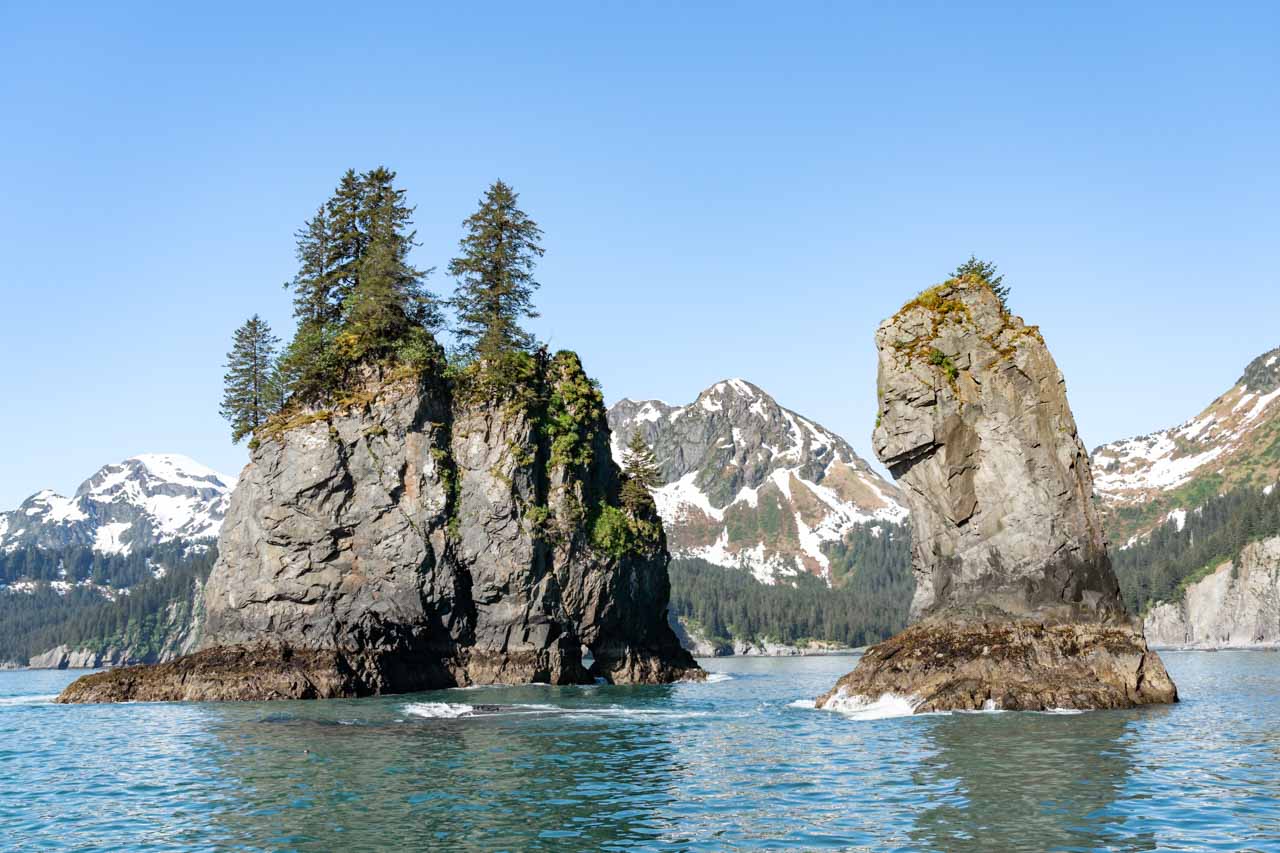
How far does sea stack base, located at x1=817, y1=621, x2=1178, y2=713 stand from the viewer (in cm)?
5009

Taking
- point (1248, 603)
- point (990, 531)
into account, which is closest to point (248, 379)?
point (990, 531)

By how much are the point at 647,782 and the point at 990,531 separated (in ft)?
109

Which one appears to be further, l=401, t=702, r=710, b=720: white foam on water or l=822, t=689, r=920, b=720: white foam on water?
l=401, t=702, r=710, b=720: white foam on water

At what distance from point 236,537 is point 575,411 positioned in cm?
2853

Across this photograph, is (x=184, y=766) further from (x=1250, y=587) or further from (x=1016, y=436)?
(x=1250, y=587)

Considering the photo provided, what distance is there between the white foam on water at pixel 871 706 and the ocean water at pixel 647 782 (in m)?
1.23

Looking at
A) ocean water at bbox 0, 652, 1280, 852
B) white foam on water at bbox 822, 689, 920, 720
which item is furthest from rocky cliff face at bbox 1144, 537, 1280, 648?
white foam on water at bbox 822, 689, 920, 720

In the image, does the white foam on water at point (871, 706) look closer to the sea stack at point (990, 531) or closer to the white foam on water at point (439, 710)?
the sea stack at point (990, 531)

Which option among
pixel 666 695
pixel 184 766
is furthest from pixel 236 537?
pixel 184 766

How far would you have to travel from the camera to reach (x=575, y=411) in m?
89.0

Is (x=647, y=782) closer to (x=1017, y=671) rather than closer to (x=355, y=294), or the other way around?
(x=1017, y=671)

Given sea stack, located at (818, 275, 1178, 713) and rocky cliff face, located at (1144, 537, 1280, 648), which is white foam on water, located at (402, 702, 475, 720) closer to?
sea stack, located at (818, 275, 1178, 713)

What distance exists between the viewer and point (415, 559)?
251ft

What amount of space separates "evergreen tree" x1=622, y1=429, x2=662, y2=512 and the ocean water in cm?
4076
